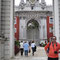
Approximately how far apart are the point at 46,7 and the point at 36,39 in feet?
30.4

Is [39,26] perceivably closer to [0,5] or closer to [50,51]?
[0,5]

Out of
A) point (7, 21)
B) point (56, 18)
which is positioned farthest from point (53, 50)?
point (56, 18)

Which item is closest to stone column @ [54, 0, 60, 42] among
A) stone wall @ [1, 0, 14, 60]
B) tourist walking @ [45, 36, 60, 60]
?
stone wall @ [1, 0, 14, 60]

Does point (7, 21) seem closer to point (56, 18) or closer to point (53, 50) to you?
point (56, 18)

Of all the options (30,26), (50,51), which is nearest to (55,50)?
(50,51)

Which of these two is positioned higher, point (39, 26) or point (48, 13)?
point (48, 13)

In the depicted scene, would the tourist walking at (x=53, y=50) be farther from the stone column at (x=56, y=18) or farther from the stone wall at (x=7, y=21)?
the stone column at (x=56, y=18)

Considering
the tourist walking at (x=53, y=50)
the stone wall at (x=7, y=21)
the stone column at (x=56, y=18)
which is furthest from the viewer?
the stone column at (x=56, y=18)

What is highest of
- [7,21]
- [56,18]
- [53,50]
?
[56,18]

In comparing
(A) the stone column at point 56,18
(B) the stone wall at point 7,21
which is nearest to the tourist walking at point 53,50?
(B) the stone wall at point 7,21

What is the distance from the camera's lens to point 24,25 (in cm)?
4472

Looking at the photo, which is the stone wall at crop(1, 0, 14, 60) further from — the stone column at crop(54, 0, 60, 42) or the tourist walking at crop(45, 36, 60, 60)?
the tourist walking at crop(45, 36, 60, 60)

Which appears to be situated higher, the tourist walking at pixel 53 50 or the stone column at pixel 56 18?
the stone column at pixel 56 18

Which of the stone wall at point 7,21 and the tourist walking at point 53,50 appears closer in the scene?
the tourist walking at point 53,50
